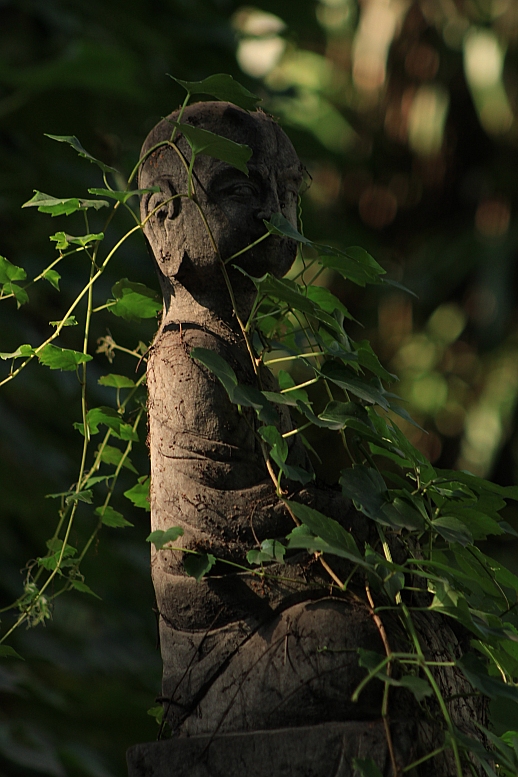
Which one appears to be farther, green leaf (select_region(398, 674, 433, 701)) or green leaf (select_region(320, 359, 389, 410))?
green leaf (select_region(320, 359, 389, 410))

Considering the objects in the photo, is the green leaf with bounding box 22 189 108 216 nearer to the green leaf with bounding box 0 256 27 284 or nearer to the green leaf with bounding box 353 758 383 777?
the green leaf with bounding box 0 256 27 284

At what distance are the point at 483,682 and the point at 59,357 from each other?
0.54m

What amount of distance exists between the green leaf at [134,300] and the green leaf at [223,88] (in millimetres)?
262

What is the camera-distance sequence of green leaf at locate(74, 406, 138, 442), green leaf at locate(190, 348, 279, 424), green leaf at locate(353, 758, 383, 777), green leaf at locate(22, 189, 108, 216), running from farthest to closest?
1. green leaf at locate(74, 406, 138, 442)
2. green leaf at locate(22, 189, 108, 216)
3. green leaf at locate(190, 348, 279, 424)
4. green leaf at locate(353, 758, 383, 777)

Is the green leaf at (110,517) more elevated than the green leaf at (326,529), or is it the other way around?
the green leaf at (326,529)

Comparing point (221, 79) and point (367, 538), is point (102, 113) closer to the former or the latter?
point (221, 79)

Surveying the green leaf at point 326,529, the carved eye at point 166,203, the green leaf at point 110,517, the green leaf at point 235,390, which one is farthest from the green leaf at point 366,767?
the carved eye at point 166,203

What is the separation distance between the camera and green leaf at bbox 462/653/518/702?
0.69m

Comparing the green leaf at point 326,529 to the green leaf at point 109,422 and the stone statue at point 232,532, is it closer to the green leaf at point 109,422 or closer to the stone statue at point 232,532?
the stone statue at point 232,532

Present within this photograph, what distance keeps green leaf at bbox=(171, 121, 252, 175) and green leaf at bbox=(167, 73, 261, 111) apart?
6cm

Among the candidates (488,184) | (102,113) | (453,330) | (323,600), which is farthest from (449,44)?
(323,600)

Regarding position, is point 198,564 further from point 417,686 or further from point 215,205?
point 215,205

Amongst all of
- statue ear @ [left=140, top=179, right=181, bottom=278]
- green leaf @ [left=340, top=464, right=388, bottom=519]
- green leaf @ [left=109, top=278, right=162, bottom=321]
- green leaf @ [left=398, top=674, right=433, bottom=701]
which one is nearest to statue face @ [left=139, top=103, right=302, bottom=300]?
statue ear @ [left=140, top=179, right=181, bottom=278]

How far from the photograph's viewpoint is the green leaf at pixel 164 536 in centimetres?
79
